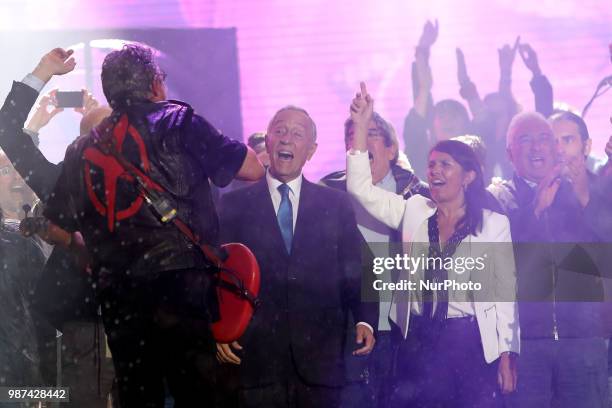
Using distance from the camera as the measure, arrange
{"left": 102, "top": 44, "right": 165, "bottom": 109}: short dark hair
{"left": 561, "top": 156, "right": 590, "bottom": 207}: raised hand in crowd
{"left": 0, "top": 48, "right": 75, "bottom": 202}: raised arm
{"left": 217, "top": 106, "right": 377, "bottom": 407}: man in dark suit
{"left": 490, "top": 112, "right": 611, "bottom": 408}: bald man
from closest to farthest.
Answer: {"left": 102, "top": 44, "right": 165, "bottom": 109}: short dark hair < {"left": 0, "top": 48, "right": 75, "bottom": 202}: raised arm < {"left": 217, "top": 106, "right": 377, "bottom": 407}: man in dark suit < {"left": 490, "top": 112, "right": 611, "bottom": 408}: bald man < {"left": 561, "top": 156, "right": 590, "bottom": 207}: raised hand in crowd

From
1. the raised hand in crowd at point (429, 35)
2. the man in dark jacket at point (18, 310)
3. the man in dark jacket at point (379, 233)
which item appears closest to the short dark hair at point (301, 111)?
the man in dark jacket at point (379, 233)

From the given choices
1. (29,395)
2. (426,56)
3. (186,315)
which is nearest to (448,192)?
(426,56)

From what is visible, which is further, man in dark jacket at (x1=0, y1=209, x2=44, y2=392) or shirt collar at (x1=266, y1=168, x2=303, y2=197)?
man in dark jacket at (x1=0, y1=209, x2=44, y2=392)

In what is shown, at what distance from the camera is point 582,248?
3.89 m

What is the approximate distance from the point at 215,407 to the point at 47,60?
5.09 feet

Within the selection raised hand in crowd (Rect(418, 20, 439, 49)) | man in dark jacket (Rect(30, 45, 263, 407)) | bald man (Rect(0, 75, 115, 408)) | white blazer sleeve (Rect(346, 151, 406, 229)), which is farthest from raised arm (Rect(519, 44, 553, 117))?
bald man (Rect(0, 75, 115, 408))

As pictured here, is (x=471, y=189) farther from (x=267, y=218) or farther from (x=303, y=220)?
(x=267, y=218)

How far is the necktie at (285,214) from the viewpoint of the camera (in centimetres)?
373

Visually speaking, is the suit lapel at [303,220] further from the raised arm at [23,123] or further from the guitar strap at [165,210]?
the raised arm at [23,123]

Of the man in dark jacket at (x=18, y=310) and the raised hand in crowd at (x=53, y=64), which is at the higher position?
the raised hand in crowd at (x=53, y=64)

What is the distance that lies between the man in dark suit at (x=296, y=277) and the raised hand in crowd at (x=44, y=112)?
0.91 m

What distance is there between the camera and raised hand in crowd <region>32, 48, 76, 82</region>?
11.2 ft

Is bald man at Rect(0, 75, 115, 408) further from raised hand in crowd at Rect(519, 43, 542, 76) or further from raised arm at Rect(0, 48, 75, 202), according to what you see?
raised hand in crowd at Rect(519, 43, 542, 76)

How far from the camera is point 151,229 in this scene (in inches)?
112
